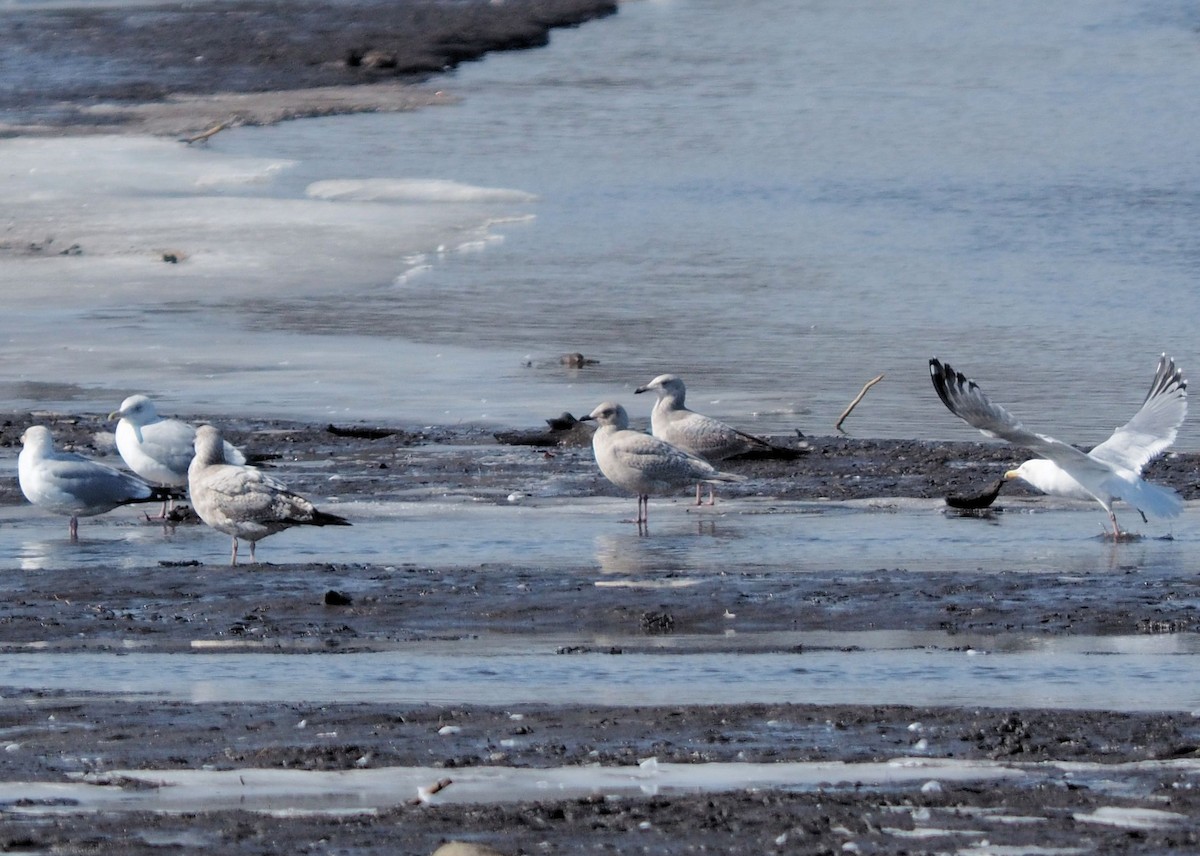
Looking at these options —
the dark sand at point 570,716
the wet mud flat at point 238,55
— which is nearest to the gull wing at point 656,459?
the dark sand at point 570,716

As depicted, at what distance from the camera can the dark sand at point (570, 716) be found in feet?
19.4

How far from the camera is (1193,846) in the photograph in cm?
576

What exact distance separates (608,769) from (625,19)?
4237 cm

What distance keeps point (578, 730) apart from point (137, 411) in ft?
17.4

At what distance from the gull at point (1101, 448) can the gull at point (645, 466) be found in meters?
1.44

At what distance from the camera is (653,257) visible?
68.8ft

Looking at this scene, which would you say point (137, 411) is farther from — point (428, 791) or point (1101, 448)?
point (428, 791)

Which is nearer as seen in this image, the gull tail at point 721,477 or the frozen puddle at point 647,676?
the frozen puddle at point 647,676

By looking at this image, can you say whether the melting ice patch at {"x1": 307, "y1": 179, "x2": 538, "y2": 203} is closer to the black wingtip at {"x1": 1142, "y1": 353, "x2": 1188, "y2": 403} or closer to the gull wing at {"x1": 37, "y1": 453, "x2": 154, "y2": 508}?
the gull wing at {"x1": 37, "y1": 453, "x2": 154, "y2": 508}

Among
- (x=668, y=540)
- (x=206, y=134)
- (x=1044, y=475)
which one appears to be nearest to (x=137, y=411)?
(x=668, y=540)

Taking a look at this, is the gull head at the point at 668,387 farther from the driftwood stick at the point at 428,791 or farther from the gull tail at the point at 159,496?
the driftwood stick at the point at 428,791

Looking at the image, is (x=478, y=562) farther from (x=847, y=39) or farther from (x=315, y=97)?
(x=847, y=39)

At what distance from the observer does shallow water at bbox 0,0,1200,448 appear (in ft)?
50.1

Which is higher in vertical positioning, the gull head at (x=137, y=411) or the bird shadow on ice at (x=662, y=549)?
the gull head at (x=137, y=411)
